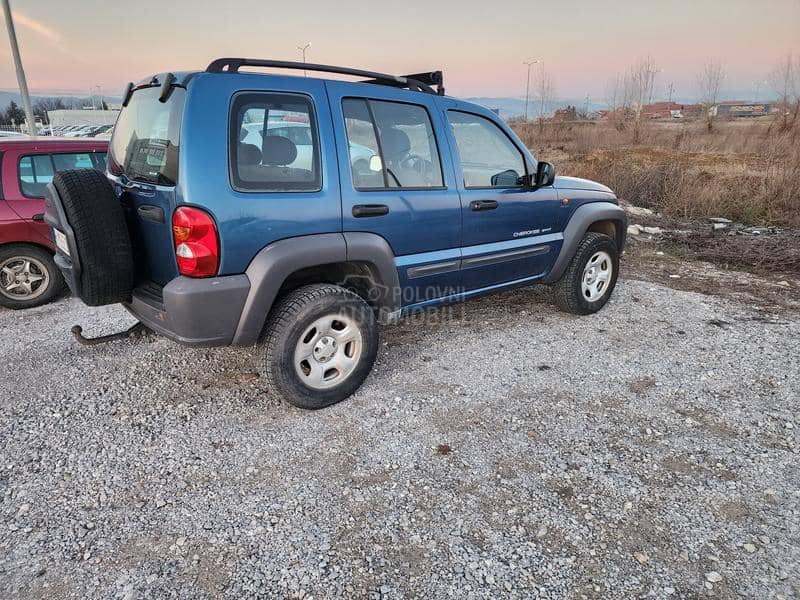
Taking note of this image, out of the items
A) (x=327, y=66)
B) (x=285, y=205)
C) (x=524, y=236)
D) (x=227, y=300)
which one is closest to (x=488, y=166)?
(x=524, y=236)

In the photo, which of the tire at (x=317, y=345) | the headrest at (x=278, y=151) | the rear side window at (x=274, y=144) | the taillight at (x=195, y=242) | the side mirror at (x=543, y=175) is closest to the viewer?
the taillight at (x=195, y=242)

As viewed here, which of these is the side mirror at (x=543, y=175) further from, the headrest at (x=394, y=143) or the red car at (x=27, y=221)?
the red car at (x=27, y=221)

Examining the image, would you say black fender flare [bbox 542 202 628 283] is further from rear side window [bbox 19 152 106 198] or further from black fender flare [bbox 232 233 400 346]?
rear side window [bbox 19 152 106 198]

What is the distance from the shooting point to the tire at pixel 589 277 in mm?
4613

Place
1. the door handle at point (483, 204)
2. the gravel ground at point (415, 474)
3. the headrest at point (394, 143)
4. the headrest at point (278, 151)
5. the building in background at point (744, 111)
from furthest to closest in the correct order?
the building in background at point (744, 111) < the door handle at point (483, 204) < the headrest at point (394, 143) < the headrest at point (278, 151) < the gravel ground at point (415, 474)

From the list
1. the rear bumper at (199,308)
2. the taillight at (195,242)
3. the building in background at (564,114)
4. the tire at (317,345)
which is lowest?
the tire at (317,345)

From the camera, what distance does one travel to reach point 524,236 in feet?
13.5

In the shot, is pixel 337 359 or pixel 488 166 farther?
pixel 488 166

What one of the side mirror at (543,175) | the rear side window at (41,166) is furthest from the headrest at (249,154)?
the rear side window at (41,166)

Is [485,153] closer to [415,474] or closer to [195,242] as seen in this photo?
[195,242]

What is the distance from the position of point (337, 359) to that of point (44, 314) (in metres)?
3.38

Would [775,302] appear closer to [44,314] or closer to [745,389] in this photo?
[745,389]

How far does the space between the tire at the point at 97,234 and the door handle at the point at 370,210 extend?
1.32 meters

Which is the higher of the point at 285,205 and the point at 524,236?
the point at 285,205
